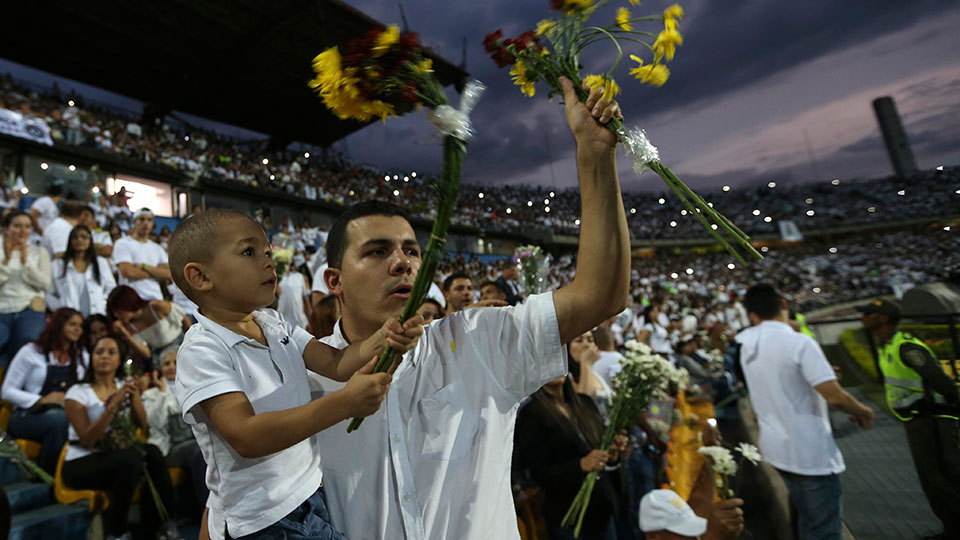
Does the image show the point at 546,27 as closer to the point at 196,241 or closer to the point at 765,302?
the point at 196,241

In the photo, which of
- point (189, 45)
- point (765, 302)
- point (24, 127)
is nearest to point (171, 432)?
point (765, 302)

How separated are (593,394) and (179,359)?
3242 mm

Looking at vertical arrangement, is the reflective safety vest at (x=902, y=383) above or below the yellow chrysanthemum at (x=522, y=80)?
below

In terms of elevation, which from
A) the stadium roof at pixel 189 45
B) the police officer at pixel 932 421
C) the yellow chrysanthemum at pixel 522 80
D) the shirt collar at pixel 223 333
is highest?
the stadium roof at pixel 189 45

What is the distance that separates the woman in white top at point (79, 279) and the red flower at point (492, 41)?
5.53m

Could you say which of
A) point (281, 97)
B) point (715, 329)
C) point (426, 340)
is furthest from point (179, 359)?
point (281, 97)

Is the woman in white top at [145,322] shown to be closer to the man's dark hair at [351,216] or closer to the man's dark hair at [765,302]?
the man's dark hair at [351,216]

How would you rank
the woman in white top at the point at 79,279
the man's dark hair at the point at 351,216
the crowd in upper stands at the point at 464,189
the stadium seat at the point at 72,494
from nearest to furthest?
the man's dark hair at the point at 351,216
the stadium seat at the point at 72,494
the woman in white top at the point at 79,279
the crowd in upper stands at the point at 464,189

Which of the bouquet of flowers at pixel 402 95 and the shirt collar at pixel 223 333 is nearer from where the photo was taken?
the bouquet of flowers at pixel 402 95

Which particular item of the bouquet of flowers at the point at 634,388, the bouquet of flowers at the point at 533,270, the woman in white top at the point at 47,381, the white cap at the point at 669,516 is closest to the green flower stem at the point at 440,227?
the white cap at the point at 669,516

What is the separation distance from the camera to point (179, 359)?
54.4 inches

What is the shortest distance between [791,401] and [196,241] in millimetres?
4196

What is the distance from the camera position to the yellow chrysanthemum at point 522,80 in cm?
144

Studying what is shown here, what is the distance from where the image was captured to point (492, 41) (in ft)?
4.77
